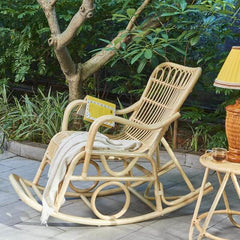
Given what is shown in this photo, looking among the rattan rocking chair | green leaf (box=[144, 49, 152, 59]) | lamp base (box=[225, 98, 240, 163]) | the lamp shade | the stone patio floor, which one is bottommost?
the stone patio floor

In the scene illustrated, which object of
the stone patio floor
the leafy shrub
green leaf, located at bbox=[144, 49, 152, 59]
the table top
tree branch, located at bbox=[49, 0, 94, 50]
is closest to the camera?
the table top

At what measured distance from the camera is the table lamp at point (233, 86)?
283 centimetres

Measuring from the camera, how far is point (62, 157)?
10.4 ft

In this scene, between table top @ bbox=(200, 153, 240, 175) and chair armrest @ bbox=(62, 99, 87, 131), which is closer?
table top @ bbox=(200, 153, 240, 175)

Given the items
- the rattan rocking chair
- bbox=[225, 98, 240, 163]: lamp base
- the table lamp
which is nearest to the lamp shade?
the table lamp

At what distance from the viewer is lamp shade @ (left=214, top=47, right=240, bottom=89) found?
111 inches

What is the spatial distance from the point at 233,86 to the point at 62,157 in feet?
3.65

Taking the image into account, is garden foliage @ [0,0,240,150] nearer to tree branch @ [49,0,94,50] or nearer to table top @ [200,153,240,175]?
tree branch @ [49,0,94,50]

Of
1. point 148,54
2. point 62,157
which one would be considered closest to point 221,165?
point 62,157

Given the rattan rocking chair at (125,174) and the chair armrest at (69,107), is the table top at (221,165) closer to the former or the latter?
the rattan rocking chair at (125,174)

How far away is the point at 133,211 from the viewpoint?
137 inches

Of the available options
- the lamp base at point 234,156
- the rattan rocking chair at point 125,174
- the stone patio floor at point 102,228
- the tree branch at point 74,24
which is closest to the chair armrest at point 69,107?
the rattan rocking chair at point 125,174

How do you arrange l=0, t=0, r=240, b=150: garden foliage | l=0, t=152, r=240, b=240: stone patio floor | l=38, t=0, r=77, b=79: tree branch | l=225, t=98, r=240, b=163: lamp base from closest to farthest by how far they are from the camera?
l=225, t=98, r=240, b=163: lamp base < l=0, t=152, r=240, b=240: stone patio floor < l=0, t=0, r=240, b=150: garden foliage < l=38, t=0, r=77, b=79: tree branch

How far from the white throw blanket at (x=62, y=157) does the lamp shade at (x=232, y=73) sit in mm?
814
